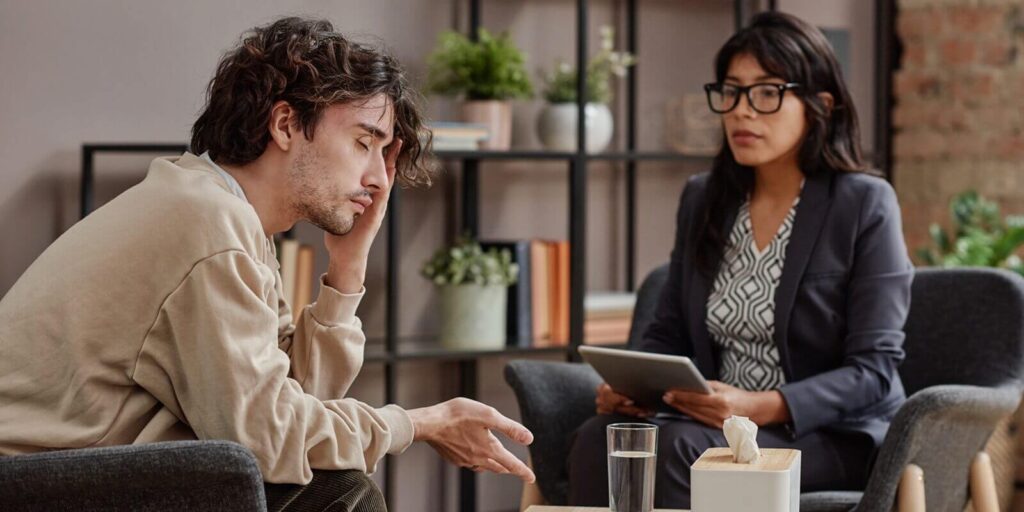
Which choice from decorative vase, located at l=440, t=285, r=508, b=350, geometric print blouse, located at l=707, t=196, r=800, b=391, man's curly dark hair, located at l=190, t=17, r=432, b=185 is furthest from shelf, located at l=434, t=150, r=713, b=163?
man's curly dark hair, located at l=190, t=17, r=432, b=185

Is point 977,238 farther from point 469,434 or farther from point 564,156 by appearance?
point 469,434

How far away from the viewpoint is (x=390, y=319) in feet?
11.2

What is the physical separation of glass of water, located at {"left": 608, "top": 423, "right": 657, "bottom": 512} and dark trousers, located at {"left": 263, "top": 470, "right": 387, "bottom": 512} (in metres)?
0.30

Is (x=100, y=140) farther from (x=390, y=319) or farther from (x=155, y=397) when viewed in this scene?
(x=155, y=397)

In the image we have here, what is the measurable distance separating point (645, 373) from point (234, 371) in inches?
39.2

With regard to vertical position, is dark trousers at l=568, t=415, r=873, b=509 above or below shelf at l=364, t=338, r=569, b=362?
below

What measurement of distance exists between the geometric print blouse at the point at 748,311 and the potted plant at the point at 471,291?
3.08 ft

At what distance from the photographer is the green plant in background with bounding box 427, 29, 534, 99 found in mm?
3506

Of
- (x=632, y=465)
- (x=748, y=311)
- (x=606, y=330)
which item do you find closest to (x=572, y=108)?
(x=606, y=330)

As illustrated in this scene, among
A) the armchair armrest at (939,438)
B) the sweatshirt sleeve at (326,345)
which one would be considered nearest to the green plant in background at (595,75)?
the armchair armrest at (939,438)

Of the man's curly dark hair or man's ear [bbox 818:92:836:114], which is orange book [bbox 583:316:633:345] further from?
the man's curly dark hair

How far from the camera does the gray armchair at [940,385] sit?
7.68 ft

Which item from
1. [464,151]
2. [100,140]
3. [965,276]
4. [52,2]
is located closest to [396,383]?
[464,151]

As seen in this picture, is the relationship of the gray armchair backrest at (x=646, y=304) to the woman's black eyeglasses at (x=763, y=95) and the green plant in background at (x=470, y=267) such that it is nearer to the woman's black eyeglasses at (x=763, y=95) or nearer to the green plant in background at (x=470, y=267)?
the woman's black eyeglasses at (x=763, y=95)
